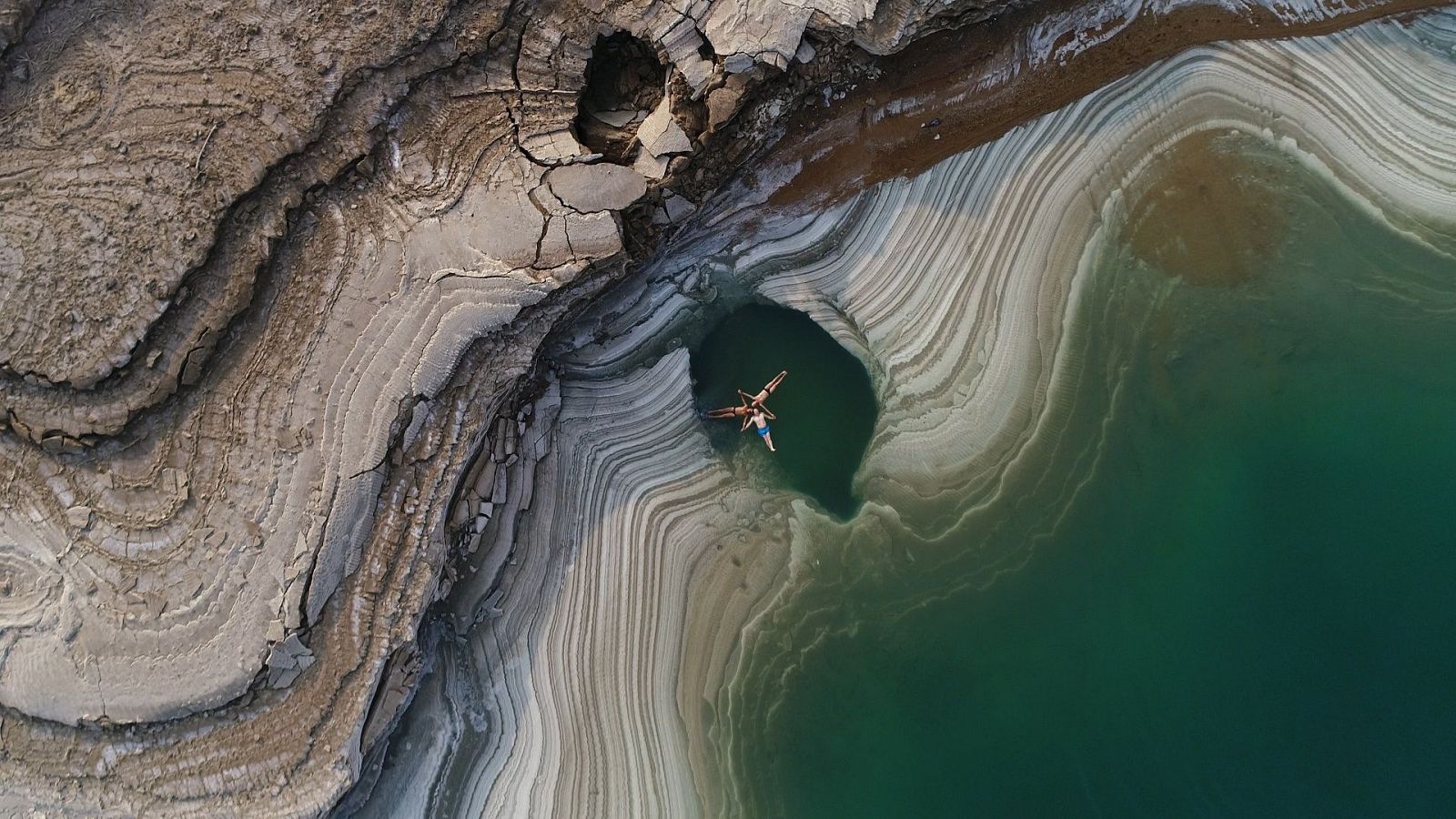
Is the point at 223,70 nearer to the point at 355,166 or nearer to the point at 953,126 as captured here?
the point at 355,166

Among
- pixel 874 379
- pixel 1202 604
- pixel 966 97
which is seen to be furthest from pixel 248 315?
pixel 1202 604

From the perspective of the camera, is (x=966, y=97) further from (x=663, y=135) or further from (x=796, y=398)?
(x=796, y=398)

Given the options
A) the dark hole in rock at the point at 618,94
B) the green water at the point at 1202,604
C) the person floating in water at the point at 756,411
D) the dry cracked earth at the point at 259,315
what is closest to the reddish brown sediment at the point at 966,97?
the dry cracked earth at the point at 259,315

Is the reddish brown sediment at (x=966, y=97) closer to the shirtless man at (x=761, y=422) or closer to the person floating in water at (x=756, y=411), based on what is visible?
the person floating in water at (x=756, y=411)

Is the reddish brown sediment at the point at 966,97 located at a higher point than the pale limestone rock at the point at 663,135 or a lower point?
higher

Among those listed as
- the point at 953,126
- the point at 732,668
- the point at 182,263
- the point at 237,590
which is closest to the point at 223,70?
the point at 182,263

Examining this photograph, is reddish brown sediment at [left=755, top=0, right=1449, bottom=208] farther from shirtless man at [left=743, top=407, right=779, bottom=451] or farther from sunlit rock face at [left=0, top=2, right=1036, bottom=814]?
shirtless man at [left=743, top=407, right=779, bottom=451]

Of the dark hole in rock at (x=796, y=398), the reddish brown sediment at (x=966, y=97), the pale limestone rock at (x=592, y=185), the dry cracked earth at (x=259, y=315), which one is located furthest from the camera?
the dark hole in rock at (x=796, y=398)
